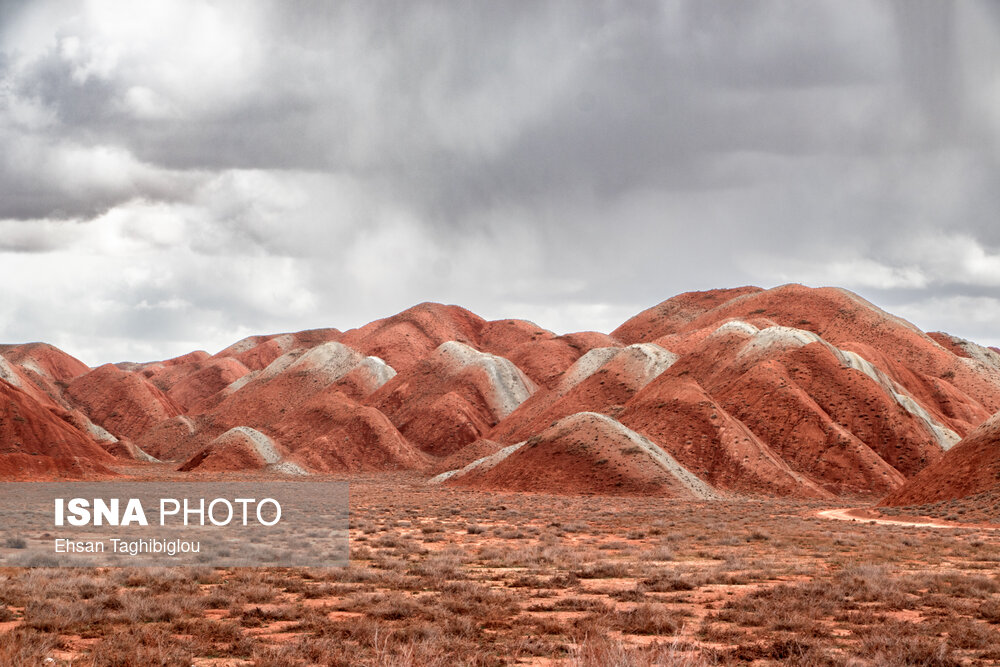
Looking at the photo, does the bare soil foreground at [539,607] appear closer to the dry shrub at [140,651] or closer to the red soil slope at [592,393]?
the dry shrub at [140,651]

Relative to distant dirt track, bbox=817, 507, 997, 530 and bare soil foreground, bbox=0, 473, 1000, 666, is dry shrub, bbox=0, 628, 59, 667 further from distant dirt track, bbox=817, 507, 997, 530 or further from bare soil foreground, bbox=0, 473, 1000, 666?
distant dirt track, bbox=817, 507, 997, 530

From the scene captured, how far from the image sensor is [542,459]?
66.4 metres

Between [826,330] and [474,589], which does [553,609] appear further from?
[826,330]

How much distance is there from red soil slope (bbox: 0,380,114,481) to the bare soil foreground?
50.0m

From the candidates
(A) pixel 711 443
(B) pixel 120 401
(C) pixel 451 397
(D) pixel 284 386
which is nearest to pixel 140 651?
(A) pixel 711 443

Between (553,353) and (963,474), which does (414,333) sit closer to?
(553,353)

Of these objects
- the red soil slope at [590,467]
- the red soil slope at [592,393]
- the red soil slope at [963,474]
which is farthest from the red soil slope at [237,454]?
the red soil slope at [963,474]

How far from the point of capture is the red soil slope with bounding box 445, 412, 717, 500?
61.0 m

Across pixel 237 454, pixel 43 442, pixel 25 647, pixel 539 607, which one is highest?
pixel 43 442

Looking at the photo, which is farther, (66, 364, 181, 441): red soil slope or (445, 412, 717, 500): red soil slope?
(66, 364, 181, 441): red soil slope

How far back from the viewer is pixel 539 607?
16031mm

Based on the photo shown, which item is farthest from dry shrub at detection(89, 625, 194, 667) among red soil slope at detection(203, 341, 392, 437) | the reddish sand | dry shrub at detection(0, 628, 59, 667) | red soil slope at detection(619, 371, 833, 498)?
red soil slope at detection(203, 341, 392, 437)

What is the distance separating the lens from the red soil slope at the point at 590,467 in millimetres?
61031

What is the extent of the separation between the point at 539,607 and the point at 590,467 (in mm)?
48347
